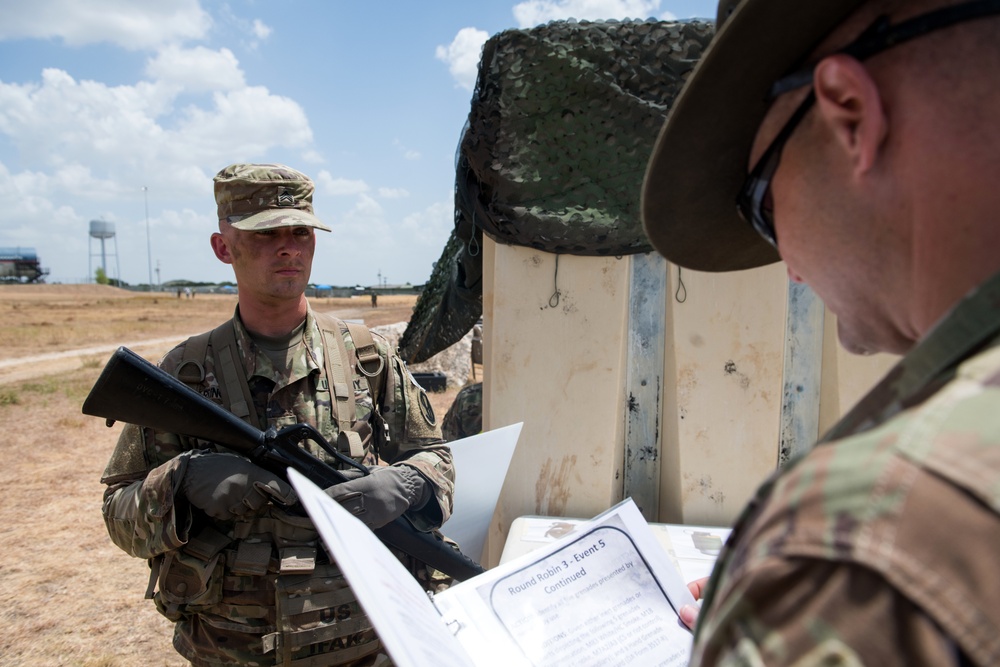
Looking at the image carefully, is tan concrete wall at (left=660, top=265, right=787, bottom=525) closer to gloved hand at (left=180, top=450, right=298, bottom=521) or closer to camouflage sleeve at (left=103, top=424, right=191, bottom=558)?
gloved hand at (left=180, top=450, right=298, bottom=521)

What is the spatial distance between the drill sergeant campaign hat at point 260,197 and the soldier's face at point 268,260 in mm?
57

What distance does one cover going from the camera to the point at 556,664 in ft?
4.38

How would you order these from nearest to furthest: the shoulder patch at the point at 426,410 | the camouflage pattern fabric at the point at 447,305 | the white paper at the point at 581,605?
the white paper at the point at 581,605 → the shoulder patch at the point at 426,410 → the camouflage pattern fabric at the point at 447,305

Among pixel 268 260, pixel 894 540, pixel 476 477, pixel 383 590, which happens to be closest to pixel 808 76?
pixel 894 540

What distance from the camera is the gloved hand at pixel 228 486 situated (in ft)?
6.29

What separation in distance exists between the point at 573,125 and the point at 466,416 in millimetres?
1571

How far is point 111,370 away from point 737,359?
6.78 feet

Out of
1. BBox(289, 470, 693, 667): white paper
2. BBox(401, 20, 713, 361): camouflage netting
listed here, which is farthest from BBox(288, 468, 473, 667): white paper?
BBox(401, 20, 713, 361): camouflage netting

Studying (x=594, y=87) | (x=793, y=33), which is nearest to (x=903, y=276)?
(x=793, y=33)

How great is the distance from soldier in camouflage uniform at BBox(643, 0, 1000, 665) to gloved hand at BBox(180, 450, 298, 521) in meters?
1.52

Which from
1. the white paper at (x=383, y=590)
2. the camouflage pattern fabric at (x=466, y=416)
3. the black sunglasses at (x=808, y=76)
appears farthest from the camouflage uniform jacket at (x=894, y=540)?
the camouflage pattern fabric at (x=466, y=416)

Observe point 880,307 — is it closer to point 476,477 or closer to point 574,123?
point 476,477

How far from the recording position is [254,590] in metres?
2.06

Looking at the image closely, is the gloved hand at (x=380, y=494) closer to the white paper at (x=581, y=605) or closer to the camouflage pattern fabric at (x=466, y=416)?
the white paper at (x=581, y=605)
